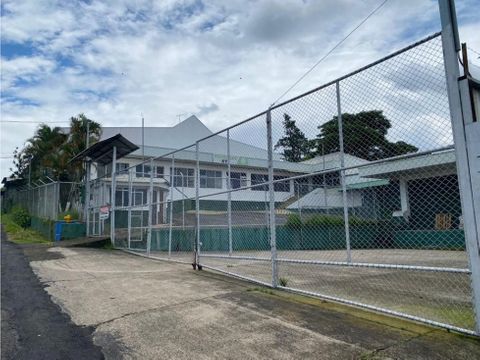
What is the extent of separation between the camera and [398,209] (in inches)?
355

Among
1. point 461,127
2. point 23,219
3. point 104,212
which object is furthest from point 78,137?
point 461,127

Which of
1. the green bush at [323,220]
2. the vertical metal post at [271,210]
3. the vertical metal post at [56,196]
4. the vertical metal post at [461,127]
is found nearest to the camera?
the vertical metal post at [461,127]

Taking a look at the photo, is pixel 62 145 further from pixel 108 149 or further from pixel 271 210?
pixel 271 210

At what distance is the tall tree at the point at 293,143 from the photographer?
23.5 feet

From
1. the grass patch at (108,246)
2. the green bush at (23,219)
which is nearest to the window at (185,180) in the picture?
the grass patch at (108,246)

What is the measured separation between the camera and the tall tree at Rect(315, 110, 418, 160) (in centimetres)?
644

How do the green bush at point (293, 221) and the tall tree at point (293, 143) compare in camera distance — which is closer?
the tall tree at point (293, 143)

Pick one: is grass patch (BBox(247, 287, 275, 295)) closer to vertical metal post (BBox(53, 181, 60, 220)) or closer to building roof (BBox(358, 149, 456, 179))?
building roof (BBox(358, 149, 456, 179))

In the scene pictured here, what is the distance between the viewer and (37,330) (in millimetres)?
4324

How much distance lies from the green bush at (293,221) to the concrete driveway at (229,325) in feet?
14.5

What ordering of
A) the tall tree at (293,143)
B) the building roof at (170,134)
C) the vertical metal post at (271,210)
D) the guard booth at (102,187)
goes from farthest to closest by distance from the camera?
the building roof at (170,134)
the guard booth at (102,187)
the tall tree at (293,143)
the vertical metal post at (271,210)

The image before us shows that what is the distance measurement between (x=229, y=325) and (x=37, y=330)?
2.23 m

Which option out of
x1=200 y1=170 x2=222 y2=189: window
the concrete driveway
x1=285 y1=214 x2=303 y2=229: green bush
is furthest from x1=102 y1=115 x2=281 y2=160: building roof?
the concrete driveway

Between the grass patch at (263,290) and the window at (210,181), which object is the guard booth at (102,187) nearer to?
the window at (210,181)
